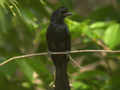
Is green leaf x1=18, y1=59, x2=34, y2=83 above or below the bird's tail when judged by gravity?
Answer: above

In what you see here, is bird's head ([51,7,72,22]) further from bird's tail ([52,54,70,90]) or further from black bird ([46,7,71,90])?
bird's tail ([52,54,70,90])

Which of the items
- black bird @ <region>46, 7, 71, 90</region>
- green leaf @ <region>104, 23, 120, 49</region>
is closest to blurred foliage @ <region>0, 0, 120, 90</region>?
green leaf @ <region>104, 23, 120, 49</region>

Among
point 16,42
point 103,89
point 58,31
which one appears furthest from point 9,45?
point 103,89

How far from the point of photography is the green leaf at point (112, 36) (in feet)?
11.9

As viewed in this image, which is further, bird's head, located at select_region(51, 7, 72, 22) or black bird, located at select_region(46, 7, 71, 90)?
bird's head, located at select_region(51, 7, 72, 22)

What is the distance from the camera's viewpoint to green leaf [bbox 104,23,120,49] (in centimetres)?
363

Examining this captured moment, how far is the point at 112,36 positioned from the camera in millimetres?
3662

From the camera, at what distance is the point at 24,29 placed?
4.30 m

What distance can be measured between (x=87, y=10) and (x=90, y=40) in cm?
247

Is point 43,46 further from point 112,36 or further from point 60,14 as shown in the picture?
point 112,36

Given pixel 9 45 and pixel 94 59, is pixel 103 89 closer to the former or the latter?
pixel 94 59

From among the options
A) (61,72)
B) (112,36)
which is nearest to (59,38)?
(61,72)

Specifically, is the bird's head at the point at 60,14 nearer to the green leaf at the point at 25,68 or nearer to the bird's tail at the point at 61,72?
the bird's tail at the point at 61,72

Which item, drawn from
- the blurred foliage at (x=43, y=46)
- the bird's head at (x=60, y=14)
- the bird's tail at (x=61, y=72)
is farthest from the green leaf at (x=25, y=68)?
the bird's head at (x=60, y=14)
